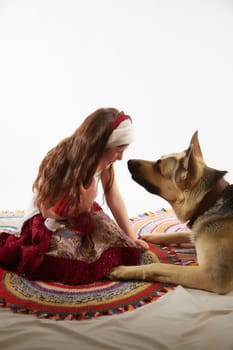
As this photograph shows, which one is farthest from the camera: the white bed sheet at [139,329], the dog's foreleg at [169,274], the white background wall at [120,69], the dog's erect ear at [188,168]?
the white background wall at [120,69]

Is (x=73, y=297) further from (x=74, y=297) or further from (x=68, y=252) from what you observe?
(x=68, y=252)

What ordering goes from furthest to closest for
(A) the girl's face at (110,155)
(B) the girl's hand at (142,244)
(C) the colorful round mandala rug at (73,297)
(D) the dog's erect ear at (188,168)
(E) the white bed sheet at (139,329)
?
(B) the girl's hand at (142,244) < (A) the girl's face at (110,155) < (D) the dog's erect ear at (188,168) < (C) the colorful round mandala rug at (73,297) < (E) the white bed sheet at (139,329)

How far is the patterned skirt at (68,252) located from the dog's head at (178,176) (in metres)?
0.32

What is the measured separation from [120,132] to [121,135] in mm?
18

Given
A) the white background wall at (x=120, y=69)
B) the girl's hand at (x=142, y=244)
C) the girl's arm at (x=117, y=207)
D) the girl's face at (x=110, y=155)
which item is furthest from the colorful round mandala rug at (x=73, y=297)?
the white background wall at (x=120, y=69)

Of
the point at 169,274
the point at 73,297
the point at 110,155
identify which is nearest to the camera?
the point at 73,297

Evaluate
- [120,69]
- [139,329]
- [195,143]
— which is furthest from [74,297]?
[120,69]

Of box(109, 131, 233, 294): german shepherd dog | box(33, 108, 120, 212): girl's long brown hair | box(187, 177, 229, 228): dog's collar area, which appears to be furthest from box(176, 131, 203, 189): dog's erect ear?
box(33, 108, 120, 212): girl's long brown hair

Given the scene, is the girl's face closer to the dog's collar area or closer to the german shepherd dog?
the german shepherd dog

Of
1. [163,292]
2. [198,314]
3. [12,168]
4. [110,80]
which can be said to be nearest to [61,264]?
[163,292]

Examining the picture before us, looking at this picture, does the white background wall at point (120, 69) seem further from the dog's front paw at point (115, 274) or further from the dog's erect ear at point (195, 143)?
the dog's front paw at point (115, 274)

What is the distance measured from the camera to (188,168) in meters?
2.11

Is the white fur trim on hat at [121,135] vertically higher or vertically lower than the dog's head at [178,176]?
higher

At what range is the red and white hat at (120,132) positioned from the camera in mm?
2180
